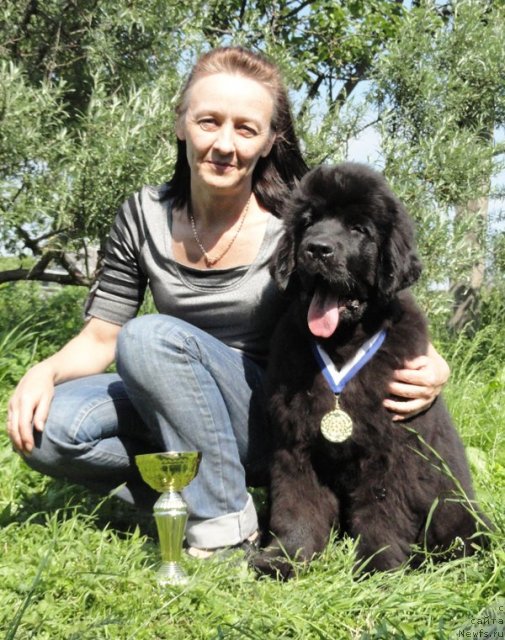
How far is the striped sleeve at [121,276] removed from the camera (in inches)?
113

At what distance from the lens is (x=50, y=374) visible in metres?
2.60

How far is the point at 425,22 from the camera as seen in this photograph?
4.80 m

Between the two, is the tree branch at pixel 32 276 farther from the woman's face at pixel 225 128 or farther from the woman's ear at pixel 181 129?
the woman's face at pixel 225 128

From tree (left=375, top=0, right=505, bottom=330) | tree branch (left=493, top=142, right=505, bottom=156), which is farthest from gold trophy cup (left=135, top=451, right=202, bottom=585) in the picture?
tree branch (left=493, top=142, right=505, bottom=156)

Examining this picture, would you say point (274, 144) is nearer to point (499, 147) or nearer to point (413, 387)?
point (413, 387)

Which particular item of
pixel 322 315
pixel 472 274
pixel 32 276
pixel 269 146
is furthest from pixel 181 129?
pixel 472 274

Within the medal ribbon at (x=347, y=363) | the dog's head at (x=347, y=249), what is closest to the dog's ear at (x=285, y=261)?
the dog's head at (x=347, y=249)

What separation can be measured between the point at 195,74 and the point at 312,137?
5.73ft

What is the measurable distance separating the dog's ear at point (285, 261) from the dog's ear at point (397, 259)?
28cm

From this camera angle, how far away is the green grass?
6.00 feet

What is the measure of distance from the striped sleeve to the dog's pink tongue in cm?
77


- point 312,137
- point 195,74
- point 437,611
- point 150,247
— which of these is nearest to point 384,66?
point 312,137

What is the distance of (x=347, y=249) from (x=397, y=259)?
6.0 inches

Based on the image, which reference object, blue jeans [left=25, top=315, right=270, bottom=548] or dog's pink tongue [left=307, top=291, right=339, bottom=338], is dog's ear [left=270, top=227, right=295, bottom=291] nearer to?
dog's pink tongue [left=307, top=291, right=339, bottom=338]
